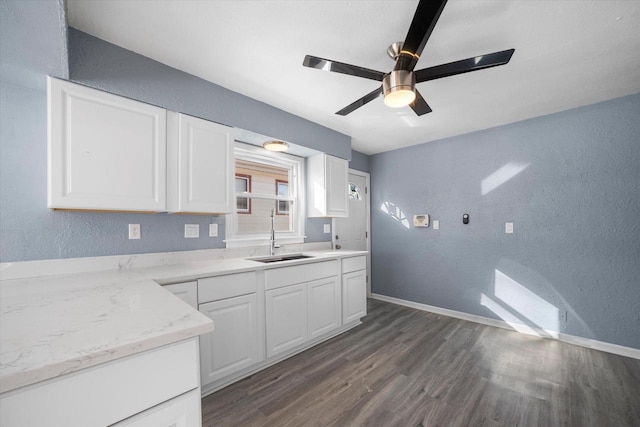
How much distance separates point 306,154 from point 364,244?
6.28 feet

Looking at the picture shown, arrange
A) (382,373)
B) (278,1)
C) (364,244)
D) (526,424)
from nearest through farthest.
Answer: (278,1) → (526,424) → (382,373) → (364,244)

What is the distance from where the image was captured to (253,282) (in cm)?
208

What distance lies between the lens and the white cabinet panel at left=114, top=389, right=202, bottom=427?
2.38 ft

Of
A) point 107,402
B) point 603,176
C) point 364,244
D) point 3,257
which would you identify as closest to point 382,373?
point 107,402

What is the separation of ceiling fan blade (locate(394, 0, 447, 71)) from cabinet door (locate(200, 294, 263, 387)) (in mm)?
1960

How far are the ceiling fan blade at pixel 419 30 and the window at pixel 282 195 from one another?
1.96m

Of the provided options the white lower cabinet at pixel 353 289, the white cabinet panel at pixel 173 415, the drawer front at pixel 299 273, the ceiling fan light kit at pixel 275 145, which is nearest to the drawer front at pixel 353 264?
the white lower cabinet at pixel 353 289

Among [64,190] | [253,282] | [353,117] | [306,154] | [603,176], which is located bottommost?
[253,282]

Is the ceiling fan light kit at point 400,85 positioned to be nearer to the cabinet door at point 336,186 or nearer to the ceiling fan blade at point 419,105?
the ceiling fan blade at point 419,105

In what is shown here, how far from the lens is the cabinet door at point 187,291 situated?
1679 mm

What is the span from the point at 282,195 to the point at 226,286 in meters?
1.53

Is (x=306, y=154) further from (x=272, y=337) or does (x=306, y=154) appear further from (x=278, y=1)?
(x=272, y=337)

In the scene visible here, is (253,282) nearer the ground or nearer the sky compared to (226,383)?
nearer the sky

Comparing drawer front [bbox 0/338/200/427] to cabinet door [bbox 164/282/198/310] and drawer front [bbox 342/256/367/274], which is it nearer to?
cabinet door [bbox 164/282/198/310]
